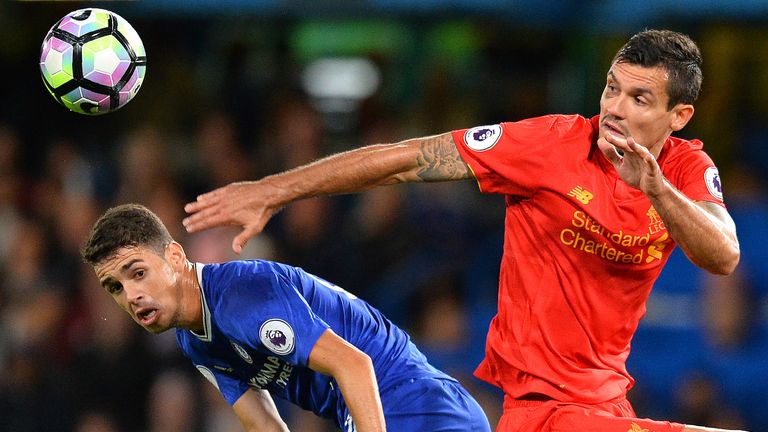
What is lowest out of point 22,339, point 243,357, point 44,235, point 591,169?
point 22,339

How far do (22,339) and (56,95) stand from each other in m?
5.02

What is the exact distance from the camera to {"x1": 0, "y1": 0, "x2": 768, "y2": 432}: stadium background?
955 centimetres

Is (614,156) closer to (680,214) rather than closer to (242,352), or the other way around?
(680,214)

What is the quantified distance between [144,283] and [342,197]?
17.3 ft

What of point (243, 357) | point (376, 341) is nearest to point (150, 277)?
point (243, 357)

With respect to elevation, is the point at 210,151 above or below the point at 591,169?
below

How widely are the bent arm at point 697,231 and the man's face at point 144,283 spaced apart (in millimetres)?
1977

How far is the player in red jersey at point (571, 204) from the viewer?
462 cm

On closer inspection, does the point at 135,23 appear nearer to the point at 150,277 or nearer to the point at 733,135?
the point at 733,135

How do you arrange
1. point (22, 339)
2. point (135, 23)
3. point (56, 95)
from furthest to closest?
point (135, 23) < point (22, 339) < point (56, 95)

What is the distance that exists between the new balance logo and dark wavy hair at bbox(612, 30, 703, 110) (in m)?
0.45

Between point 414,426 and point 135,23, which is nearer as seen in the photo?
point 414,426

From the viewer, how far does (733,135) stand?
10.8 m

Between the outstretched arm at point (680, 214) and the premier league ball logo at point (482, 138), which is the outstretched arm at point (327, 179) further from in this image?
the outstretched arm at point (680, 214)
